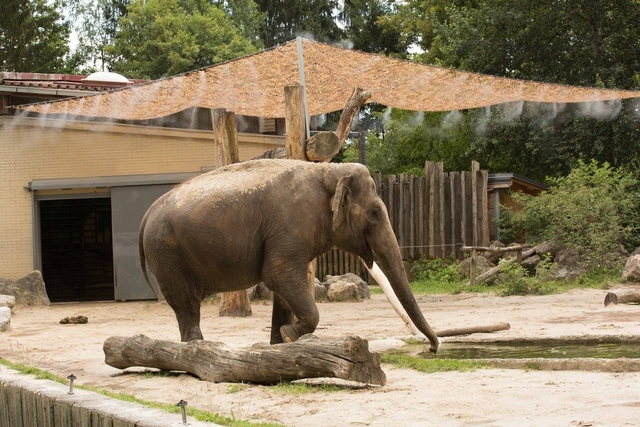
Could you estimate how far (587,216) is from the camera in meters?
19.2

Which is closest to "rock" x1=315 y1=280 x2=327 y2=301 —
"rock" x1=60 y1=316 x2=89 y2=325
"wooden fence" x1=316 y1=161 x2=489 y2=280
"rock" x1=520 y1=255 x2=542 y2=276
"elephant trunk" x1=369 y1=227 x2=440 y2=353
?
"wooden fence" x1=316 y1=161 x2=489 y2=280

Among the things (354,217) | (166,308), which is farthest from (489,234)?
(354,217)

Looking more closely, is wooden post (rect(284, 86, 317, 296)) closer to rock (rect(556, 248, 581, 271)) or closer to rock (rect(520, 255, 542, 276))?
rock (rect(556, 248, 581, 271))

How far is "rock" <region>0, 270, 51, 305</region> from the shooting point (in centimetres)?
1839

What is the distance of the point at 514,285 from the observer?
1641 centimetres

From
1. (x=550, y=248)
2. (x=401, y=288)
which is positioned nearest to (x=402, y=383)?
(x=401, y=288)

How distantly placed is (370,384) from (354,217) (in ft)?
6.99

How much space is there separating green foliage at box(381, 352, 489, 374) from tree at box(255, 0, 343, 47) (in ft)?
117

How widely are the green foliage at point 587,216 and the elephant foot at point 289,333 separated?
10899 millimetres

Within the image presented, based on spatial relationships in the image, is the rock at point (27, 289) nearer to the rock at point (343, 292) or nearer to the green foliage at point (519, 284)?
the rock at point (343, 292)

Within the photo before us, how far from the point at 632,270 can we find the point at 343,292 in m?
4.72

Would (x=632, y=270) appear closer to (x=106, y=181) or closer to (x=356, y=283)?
(x=356, y=283)

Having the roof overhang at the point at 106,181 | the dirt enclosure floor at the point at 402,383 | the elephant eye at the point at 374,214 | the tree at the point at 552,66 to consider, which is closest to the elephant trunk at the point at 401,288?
the elephant eye at the point at 374,214

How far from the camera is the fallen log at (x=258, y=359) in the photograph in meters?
6.87
